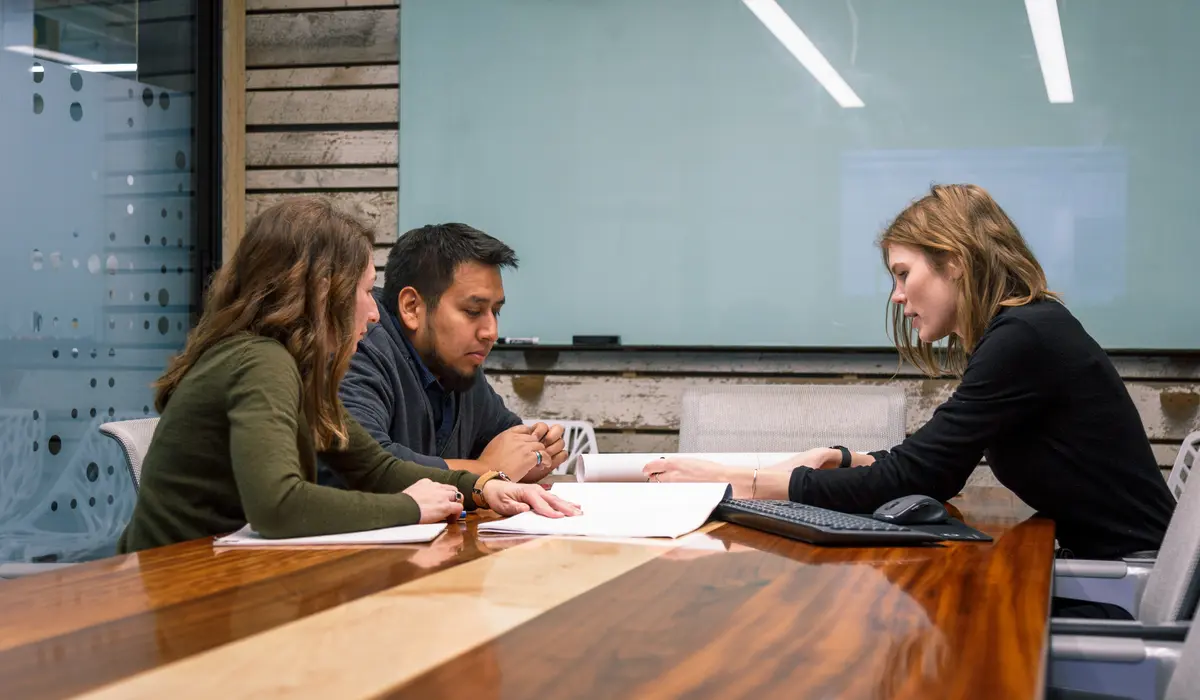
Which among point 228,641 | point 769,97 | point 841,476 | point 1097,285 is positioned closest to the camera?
point 228,641

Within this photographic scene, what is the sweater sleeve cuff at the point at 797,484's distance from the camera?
1.96 metres

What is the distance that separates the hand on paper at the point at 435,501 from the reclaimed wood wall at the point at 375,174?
2.50 metres

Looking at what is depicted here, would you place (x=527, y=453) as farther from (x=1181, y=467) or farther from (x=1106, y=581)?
(x=1181, y=467)

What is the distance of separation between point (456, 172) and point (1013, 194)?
2.01 meters

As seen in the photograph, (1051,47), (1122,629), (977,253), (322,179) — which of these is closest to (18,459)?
(322,179)

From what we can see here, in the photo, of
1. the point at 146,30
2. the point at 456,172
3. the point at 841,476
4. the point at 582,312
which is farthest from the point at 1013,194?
the point at 146,30

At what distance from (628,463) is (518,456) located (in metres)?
0.22

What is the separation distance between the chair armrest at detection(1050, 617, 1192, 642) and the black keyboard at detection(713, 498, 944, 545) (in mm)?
242

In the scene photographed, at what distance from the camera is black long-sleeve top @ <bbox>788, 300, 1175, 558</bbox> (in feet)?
6.40

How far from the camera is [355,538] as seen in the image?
1.45 meters

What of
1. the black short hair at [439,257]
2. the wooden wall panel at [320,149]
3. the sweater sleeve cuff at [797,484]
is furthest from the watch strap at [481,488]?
the wooden wall panel at [320,149]

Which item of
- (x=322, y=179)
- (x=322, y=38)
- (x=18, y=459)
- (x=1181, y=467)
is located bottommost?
(x=18, y=459)

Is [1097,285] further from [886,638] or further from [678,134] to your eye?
[886,638]

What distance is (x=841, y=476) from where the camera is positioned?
195 centimetres
